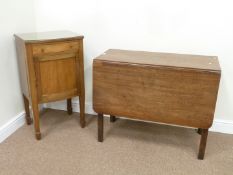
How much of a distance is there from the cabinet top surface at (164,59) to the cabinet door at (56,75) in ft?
1.04

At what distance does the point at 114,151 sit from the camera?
204 cm

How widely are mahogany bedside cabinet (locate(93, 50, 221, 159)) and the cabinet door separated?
0.98ft

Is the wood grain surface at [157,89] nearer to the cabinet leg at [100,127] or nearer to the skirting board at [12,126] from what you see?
the cabinet leg at [100,127]

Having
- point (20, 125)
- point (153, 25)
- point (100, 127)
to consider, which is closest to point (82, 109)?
point (100, 127)

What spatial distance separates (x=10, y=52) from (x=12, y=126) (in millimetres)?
659

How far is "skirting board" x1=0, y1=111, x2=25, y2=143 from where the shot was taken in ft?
7.01

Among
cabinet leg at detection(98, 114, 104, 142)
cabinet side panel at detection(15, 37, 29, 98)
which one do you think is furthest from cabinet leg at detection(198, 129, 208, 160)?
cabinet side panel at detection(15, 37, 29, 98)

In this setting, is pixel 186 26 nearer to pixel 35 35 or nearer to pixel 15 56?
pixel 35 35

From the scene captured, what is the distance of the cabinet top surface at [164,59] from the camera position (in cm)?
181

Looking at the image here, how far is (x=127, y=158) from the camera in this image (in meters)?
1.96

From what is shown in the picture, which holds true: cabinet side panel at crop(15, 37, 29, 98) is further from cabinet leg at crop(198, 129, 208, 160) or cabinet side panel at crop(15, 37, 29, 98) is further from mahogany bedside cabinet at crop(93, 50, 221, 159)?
cabinet leg at crop(198, 129, 208, 160)

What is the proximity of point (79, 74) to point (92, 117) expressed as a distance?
58 centimetres

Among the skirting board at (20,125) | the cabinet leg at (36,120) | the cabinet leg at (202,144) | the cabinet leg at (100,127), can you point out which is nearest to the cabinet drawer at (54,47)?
the cabinet leg at (36,120)

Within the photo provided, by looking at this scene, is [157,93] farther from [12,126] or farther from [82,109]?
[12,126]
